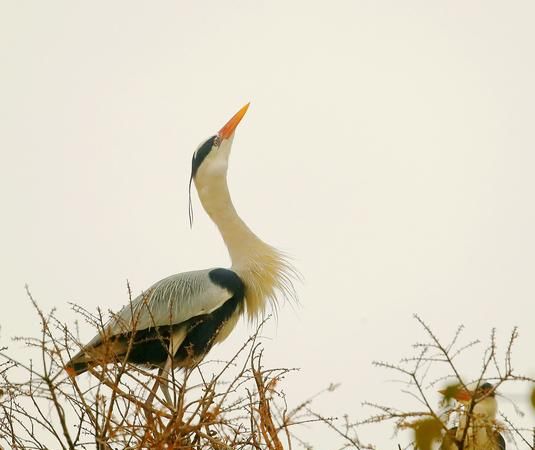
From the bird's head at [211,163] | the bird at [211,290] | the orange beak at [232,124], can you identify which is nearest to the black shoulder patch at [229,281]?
the bird at [211,290]

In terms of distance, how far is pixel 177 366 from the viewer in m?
5.48

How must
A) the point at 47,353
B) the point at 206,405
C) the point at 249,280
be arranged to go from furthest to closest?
the point at 249,280 → the point at 206,405 → the point at 47,353

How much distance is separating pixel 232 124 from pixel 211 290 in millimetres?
1467

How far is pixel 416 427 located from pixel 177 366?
12.9ft

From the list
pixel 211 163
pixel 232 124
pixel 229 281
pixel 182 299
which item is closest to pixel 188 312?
pixel 182 299

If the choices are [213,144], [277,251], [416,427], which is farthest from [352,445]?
[213,144]

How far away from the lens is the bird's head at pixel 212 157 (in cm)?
618

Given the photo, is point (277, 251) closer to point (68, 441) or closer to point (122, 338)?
point (122, 338)

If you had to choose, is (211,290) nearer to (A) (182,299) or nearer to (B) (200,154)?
(A) (182,299)

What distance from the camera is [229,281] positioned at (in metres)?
5.64

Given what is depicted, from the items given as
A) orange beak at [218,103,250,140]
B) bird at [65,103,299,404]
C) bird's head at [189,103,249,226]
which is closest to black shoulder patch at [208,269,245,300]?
bird at [65,103,299,404]

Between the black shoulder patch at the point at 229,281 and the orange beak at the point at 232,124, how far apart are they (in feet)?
3.67

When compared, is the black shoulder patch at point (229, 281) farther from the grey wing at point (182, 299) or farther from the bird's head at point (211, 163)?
the bird's head at point (211, 163)

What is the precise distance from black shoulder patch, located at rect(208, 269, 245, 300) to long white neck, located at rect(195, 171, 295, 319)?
9cm
